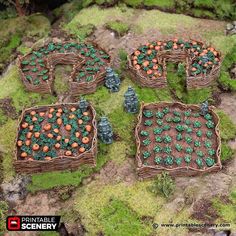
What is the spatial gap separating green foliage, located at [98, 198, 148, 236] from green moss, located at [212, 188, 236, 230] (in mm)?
2512

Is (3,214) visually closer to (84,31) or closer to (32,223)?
(32,223)

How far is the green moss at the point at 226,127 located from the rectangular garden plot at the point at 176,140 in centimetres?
54

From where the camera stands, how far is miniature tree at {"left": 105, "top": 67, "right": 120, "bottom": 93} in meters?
17.3

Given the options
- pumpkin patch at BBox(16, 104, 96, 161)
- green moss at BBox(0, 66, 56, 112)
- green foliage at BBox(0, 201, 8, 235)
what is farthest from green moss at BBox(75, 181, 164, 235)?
green moss at BBox(0, 66, 56, 112)

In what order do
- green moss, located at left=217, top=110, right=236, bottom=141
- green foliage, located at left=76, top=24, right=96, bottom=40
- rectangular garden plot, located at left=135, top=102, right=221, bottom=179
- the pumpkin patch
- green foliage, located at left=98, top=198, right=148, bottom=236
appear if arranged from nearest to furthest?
green foliage, located at left=98, top=198, right=148, bottom=236 → rectangular garden plot, located at left=135, top=102, right=221, bottom=179 → the pumpkin patch → green moss, located at left=217, top=110, right=236, bottom=141 → green foliage, located at left=76, top=24, right=96, bottom=40

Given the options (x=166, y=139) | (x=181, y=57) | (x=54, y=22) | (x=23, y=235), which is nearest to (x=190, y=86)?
(x=181, y=57)

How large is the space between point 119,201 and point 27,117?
5.08 meters

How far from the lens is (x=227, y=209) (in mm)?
13547

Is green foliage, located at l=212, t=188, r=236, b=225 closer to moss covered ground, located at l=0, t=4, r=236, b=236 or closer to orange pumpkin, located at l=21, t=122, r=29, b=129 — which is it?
moss covered ground, located at l=0, t=4, r=236, b=236

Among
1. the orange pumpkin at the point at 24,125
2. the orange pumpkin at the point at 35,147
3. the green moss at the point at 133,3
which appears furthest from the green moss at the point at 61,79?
the green moss at the point at 133,3

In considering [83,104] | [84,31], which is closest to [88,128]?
[83,104]

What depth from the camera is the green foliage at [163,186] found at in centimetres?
1395

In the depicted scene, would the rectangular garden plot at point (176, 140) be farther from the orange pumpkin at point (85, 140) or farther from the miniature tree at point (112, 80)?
the miniature tree at point (112, 80)

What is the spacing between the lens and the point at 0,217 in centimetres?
1395
